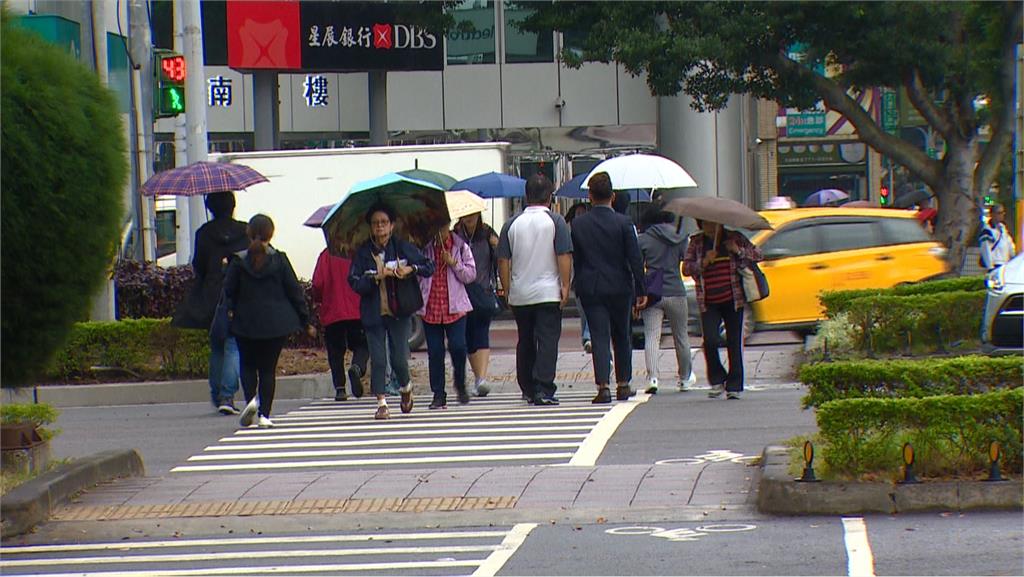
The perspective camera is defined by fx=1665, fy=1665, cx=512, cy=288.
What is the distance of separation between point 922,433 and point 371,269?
5.67 meters

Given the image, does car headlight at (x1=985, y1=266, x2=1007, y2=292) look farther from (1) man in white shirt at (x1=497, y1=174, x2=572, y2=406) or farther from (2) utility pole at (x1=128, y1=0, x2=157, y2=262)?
(2) utility pole at (x1=128, y1=0, x2=157, y2=262)

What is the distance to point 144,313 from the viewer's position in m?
18.3

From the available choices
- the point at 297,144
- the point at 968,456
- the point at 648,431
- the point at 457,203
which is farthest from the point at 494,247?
the point at 297,144

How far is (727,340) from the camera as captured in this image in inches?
546

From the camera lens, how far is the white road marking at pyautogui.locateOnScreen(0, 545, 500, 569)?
799cm

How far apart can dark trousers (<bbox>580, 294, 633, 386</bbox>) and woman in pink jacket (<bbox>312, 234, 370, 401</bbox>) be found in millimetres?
2518

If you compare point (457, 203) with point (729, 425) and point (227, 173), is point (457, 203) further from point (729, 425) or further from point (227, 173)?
point (729, 425)

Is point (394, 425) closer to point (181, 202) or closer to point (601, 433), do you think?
point (601, 433)

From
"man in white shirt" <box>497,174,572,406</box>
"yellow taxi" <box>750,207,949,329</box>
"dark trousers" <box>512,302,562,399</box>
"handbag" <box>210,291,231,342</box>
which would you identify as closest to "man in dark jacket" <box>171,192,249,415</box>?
"handbag" <box>210,291,231,342</box>

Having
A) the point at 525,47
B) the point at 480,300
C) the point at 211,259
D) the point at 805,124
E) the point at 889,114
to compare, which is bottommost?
the point at 480,300

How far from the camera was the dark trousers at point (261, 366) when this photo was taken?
42.1ft

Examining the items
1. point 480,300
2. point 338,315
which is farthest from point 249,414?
point 480,300

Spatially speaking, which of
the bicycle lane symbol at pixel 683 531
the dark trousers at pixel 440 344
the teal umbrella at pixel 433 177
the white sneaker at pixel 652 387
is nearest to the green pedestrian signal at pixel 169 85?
the teal umbrella at pixel 433 177

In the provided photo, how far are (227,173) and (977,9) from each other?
14.2 m
